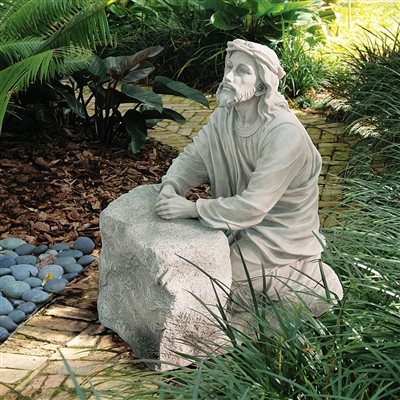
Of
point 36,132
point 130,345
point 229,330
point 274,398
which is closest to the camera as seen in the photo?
point 274,398

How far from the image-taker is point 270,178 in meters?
3.81

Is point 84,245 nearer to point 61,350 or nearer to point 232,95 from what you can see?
point 61,350

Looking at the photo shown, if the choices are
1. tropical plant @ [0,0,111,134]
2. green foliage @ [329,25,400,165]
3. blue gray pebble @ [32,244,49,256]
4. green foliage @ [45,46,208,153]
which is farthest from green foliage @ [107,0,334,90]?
blue gray pebble @ [32,244,49,256]

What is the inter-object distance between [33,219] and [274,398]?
3.78m

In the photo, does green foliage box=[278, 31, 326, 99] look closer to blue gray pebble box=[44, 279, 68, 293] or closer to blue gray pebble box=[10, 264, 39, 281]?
blue gray pebble box=[10, 264, 39, 281]

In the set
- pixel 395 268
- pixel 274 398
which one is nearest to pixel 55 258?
pixel 395 268

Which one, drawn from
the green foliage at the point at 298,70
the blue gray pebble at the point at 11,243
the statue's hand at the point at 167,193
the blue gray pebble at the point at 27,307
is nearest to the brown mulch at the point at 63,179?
the blue gray pebble at the point at 11,243

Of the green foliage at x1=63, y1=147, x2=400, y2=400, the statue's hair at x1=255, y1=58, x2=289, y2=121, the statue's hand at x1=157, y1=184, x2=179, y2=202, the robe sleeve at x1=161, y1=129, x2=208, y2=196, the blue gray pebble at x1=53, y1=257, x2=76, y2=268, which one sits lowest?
the blue gray pebble at x1=53, y1=257, x2=76, y2=268

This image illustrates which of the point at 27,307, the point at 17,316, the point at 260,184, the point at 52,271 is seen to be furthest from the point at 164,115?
the point at 260,184

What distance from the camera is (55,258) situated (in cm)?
559

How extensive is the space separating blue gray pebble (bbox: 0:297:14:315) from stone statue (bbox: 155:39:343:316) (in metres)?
1.29

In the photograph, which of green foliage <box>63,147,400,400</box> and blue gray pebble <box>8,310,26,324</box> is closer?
green foliage <box>63,147,400,400</box>

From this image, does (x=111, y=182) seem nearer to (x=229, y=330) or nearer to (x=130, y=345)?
(x=130, y=345)

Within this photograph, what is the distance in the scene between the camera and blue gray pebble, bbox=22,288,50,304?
4.89 m
